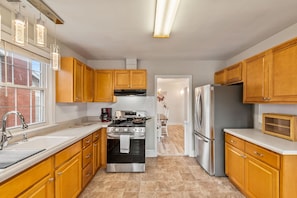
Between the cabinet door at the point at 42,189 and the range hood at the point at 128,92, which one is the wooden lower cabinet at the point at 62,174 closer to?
the cabinet door at the point at 42,189

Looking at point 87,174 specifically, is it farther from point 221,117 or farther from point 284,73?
point 284,73

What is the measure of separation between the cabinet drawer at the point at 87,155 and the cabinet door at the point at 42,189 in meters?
0.99

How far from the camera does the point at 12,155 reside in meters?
1.71

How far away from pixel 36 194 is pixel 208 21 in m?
2.67

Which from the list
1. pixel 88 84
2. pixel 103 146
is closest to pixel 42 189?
pixel 103 146

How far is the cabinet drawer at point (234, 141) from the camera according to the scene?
280cm

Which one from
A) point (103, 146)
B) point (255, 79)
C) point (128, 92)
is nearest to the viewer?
point (255, 79)

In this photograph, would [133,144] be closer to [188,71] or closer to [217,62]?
[188,71]

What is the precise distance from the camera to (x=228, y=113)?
3467 millimetres

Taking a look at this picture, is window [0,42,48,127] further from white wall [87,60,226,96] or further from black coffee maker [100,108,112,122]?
white wall [87,60,226,96]

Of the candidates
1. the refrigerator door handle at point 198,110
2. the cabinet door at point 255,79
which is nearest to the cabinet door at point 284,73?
the cabinet door at point 255,79

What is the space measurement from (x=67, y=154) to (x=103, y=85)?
93.6 inches

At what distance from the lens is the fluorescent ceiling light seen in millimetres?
1908

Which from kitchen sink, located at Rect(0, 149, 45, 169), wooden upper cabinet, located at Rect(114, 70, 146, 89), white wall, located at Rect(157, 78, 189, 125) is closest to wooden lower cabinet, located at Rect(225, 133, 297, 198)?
wooden upper cabinet, located at Rect(114, 70, 146, 89)
